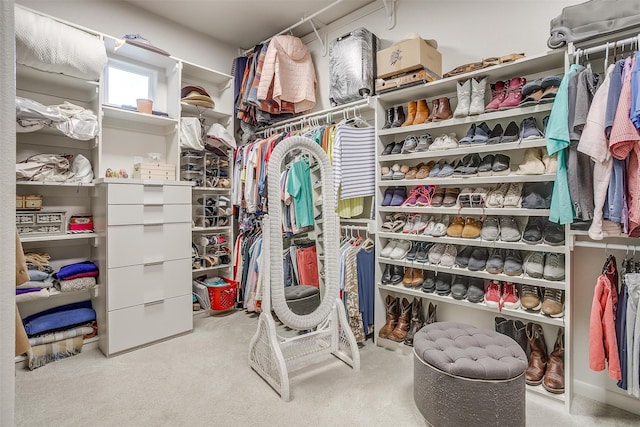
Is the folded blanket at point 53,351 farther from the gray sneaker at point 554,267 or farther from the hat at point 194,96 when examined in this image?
the gray sneaker at point 554,267

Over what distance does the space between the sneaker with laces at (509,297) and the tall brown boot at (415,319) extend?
625mm

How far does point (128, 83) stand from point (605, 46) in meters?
3.45

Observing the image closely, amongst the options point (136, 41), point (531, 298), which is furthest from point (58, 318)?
point (531, 298)

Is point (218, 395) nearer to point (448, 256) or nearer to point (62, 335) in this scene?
point (62, 335)

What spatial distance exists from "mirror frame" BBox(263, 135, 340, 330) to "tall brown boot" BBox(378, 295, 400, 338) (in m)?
0.55

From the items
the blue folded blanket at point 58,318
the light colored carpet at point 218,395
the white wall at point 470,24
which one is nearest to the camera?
the light colored carpet at point 218,395

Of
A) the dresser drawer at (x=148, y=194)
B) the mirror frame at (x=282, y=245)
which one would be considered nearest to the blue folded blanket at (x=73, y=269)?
the dresser drawer at (x=148, y=194)

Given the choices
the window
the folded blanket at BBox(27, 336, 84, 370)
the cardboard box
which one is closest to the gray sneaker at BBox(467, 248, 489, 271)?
the cardboard box

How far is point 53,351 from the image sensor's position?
7.66 feet

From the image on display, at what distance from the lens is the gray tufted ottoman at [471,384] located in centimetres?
142

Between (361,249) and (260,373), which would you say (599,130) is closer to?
(361,249)

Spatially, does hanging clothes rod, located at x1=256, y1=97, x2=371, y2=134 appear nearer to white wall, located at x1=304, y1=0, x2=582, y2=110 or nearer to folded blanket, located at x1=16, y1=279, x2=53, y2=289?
white wall, located at x1=304, y1=0, x2=582, y2=110

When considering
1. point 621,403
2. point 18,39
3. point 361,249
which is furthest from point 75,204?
point 621,403

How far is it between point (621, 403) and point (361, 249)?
1.68 meters
